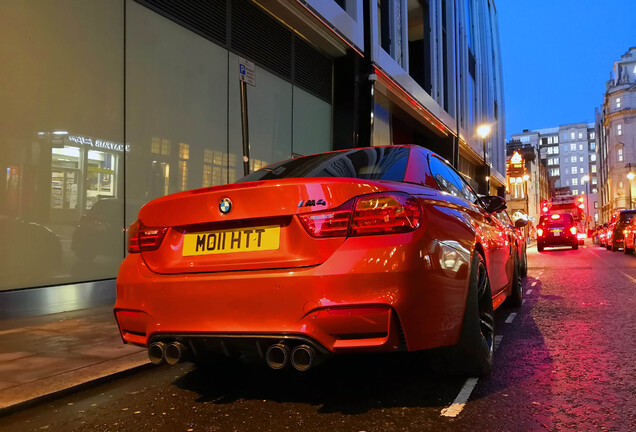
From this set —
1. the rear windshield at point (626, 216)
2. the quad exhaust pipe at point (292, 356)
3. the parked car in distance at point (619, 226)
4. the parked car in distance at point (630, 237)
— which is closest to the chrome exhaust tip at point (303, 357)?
the quad exhaust pipe at point (292, 356)

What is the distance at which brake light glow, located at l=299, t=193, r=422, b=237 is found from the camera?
262 centimetres

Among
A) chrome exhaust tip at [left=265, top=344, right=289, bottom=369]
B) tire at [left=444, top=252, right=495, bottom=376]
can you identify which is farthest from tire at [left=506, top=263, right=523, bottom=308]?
chrome exhaust tip at [left=265, top=344, right=289, bottom=369]

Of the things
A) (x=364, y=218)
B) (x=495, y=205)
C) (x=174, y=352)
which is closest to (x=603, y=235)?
(x=495, y=205)

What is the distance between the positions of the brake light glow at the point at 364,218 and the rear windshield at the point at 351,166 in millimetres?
542

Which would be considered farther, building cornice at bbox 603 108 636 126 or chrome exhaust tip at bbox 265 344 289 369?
building cornice at bbox 603 108 636 126

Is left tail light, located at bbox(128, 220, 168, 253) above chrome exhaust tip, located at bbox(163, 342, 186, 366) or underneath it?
above

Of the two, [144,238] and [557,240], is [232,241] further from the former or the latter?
[557,240]

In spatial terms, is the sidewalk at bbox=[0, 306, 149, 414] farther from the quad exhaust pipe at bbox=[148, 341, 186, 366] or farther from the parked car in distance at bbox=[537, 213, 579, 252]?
the parked car in distance at bbox=[537, 213, 579, 252]

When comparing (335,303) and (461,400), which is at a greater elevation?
(335,303)

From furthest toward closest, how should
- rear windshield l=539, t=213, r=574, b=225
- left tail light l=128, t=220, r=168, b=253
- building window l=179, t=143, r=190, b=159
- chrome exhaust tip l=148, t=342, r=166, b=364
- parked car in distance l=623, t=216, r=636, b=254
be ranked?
rear windshield l=539, t=213, r=574, b=225
parked car in distance l=623, t=216, r=636, b=254
building window l=179, t=143, r=190, b=159
left tail light l=128, t=220, r=168, b=253
chrome exhaust tip l=148, t=342, r=166, b=364

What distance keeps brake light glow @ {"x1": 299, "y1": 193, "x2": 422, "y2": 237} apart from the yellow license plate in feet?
0.69

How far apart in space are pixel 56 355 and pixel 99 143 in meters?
3.98

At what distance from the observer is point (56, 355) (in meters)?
4.51

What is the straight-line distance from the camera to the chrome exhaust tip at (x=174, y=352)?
2.86 m
